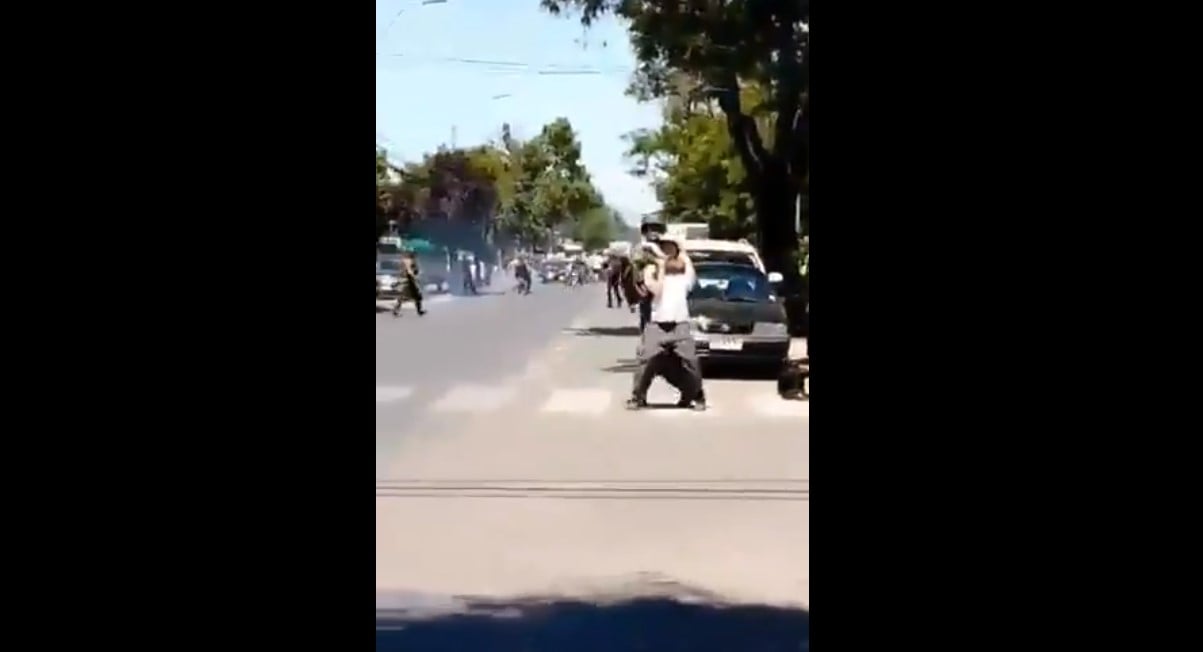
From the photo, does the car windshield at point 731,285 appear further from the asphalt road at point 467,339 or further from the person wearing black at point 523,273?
the person wearing black at point 523,273

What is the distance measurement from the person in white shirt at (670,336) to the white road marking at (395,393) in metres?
2.20

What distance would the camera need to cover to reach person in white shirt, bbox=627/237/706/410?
12.2 metres

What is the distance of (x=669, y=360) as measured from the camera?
498 inches

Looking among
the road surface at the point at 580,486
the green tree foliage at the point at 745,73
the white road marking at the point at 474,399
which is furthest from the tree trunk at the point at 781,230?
the white road marking at the point at 474,399

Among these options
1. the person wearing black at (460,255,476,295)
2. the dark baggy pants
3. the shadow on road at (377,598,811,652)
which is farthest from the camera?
the person wearing black at (460,255,476,295)

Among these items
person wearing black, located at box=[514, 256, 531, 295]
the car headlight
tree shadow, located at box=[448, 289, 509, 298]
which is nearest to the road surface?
the car headlight

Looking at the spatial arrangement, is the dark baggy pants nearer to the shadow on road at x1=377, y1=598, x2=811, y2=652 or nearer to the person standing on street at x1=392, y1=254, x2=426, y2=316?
the shadow on road at x1=377, y1=598, x2=811, y2=652

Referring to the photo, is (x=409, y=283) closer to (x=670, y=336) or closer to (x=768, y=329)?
(x=768, y=329)

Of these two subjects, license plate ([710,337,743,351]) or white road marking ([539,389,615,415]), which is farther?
license plate ([710,337,743,351])
